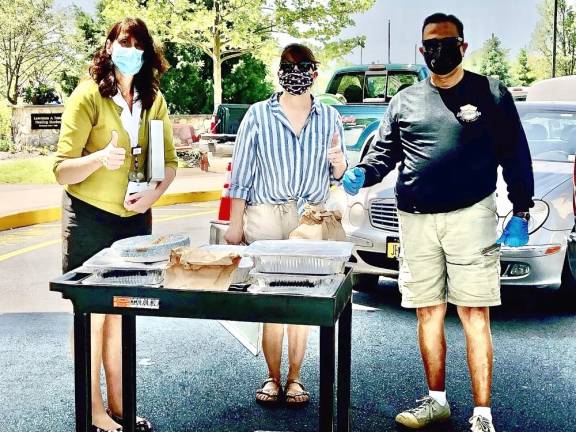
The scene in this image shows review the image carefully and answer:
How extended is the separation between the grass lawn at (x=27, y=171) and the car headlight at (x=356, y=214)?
10111 mm

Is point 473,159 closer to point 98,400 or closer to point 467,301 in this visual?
point 467,301

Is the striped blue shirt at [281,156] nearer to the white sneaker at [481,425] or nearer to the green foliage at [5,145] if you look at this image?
the white sneaker at [481,425]

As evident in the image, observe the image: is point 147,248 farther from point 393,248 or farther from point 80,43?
point 80,43

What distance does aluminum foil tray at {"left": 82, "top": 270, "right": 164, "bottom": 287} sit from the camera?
9.82 ft

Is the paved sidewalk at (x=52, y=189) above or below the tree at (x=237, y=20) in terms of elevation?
below

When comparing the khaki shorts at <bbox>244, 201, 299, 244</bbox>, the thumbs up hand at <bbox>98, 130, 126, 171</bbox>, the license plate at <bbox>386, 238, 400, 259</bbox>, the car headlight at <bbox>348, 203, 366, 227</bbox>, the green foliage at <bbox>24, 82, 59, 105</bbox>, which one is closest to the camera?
the thumbs up hand at <bbox>98, 130, 126, 171</bbox>

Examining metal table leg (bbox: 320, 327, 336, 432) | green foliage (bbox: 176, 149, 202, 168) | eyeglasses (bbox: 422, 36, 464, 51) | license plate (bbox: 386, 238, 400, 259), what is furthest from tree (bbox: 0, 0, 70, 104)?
metal table leg (bbox: 320, 327, 336, 432)

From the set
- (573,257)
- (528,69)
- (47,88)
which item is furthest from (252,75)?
(528,69)

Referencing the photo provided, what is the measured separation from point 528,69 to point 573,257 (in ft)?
193

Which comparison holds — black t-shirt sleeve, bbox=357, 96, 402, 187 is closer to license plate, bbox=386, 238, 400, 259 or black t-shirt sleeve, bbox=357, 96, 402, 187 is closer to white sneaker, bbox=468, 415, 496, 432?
white sneaker, bbox=468, 415, 496, 432

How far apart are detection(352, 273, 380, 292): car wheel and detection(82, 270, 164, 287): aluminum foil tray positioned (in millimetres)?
3697

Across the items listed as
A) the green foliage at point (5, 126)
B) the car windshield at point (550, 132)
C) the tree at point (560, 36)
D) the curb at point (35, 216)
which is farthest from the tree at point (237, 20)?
the tree at point (560, 36)

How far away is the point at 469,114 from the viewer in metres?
3.76

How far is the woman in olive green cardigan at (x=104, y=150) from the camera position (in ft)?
11.5
